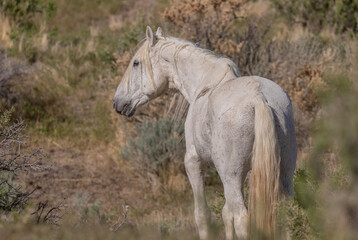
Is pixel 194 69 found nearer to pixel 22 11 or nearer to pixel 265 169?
pixel 265 169

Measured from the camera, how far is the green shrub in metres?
13.1

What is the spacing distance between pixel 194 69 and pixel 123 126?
4348 millimetres

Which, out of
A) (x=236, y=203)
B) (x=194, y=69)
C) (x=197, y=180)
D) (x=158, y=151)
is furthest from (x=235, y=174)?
(x=158, y=151)

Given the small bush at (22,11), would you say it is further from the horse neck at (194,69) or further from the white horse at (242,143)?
the white horse at (242,143)

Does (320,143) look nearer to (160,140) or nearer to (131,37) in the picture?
(160,140)

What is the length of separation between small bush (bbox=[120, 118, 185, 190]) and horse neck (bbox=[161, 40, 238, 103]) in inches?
132

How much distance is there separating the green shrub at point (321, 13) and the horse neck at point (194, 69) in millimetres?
8257

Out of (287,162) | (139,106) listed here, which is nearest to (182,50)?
(139,106)

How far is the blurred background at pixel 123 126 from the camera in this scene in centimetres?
436

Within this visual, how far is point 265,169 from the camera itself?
3.52m

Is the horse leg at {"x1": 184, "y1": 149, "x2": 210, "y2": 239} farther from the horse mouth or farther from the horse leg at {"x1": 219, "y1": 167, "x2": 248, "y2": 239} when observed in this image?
the horse mouth

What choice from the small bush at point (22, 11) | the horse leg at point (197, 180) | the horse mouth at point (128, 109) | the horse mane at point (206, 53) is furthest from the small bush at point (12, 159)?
the small bush at point (22, 11)

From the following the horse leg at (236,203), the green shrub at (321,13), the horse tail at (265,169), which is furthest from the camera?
the green shrub at (321,13)

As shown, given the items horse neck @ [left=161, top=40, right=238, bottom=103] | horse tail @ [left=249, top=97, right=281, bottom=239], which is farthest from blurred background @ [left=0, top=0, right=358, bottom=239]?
horse neck @ [left=161, top=40, right=238, bottom=103]
